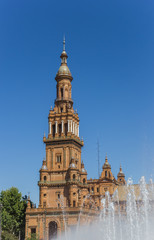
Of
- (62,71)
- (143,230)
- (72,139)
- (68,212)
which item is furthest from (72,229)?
(62,71)

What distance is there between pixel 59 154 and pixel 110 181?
79.4 ft

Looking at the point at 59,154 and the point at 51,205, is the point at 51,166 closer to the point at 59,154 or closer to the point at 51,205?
the point at 59,154

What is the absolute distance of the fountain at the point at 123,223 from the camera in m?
58.9

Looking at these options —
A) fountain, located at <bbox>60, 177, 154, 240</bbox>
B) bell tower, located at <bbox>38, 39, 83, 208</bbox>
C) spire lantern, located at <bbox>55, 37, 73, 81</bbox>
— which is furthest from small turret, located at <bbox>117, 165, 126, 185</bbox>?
spire lantern, located at <bbox>55, 37, 73, 81</bbox>

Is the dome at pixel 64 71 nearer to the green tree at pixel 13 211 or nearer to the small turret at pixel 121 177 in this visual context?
the green tree at pixel 13 211

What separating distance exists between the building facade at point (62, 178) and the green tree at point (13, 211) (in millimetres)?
4309

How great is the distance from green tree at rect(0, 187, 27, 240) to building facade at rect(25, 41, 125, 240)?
4.31 metres

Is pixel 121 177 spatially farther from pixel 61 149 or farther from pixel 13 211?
pixel 13 211

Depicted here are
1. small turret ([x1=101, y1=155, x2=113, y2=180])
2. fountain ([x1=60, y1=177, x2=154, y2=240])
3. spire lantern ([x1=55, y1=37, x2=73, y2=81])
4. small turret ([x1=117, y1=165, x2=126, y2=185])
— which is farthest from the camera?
small turret ([x1=117, y1=165, x2=126, y2=185])

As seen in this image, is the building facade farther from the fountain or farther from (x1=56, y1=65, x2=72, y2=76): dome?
the fountain

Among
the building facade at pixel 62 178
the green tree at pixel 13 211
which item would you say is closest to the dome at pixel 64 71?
the building facade at pixel 62 178

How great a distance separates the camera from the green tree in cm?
8538

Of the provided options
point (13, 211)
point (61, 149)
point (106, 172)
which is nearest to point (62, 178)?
point (61, 149)

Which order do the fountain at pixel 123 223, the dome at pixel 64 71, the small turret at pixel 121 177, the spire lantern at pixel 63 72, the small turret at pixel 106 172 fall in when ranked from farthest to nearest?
the small turret at pixel 121 177, the small turret at pixel 106 172, the dome at pixel 64 71, the spire lantern at pixel 63 72, the fountain at pixel 123 223
